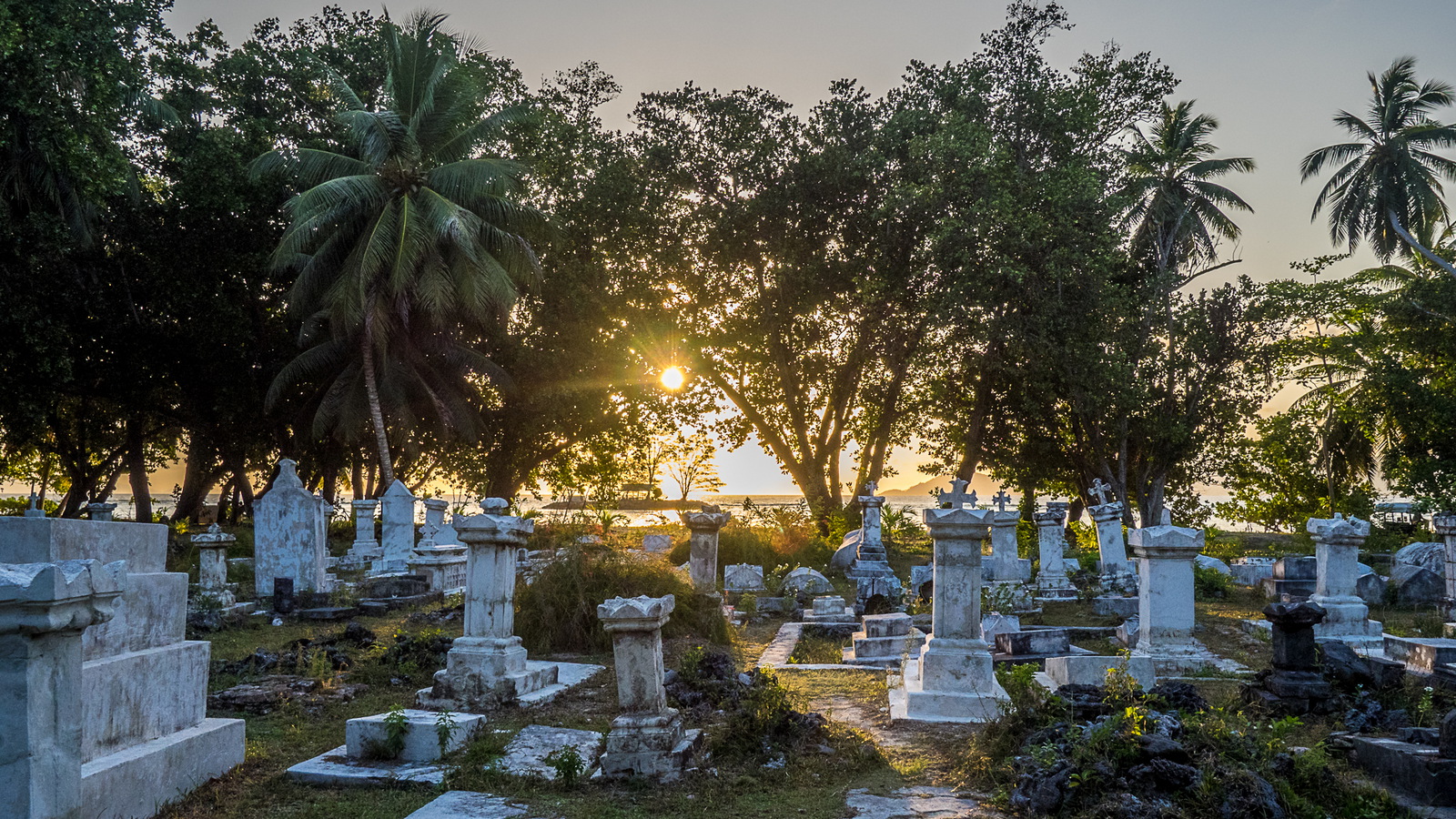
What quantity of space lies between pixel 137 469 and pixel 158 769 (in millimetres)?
24630

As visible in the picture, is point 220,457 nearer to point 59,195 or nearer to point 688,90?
point 59,195

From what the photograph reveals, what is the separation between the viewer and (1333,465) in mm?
26031

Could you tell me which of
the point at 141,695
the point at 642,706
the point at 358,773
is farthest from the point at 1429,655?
the point at 141,695

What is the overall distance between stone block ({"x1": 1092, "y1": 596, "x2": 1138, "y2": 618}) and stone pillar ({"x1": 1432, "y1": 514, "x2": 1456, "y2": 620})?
3665 millimetres

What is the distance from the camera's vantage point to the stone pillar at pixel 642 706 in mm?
5508

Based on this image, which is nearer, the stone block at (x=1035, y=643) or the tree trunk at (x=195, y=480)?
the stone block at (x=1035, y=643)

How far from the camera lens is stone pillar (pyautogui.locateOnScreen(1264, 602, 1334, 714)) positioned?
702 cm

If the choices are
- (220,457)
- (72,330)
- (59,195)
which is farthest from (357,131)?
(220,457)

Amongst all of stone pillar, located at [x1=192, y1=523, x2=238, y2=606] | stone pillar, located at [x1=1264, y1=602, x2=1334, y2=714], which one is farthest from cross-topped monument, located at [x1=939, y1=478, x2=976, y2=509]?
stone pillar, located at [x1=192, y1=523, x2=238, y2=606]

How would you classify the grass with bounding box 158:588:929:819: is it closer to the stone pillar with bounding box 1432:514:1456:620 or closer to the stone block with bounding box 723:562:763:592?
the stone block with bounding box 723:562:763:592

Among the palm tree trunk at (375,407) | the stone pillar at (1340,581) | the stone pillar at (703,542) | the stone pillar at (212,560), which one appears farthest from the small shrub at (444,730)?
the palm tree trunk at (375,407)

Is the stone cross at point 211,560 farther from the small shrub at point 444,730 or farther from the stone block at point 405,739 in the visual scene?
the small shrub at point 444,730

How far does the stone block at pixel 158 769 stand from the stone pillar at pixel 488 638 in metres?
1.99

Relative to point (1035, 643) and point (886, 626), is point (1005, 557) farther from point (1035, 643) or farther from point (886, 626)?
point (1035, 643)
